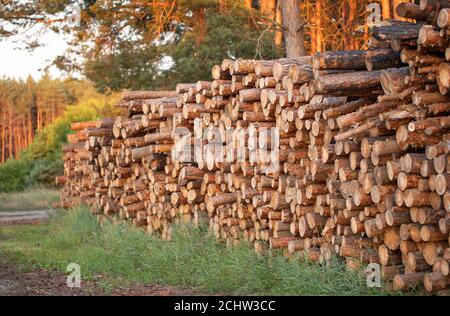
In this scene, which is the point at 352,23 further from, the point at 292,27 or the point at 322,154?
the point at 322,154

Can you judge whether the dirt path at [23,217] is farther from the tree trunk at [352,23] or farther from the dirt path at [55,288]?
the tree trunk at [352,23]

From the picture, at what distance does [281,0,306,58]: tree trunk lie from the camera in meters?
15.8

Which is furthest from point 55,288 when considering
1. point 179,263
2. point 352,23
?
point 352,23

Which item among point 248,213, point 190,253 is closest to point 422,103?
point 248,213

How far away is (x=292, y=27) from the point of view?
15.9 m

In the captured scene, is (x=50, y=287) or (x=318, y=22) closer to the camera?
(x=50, y=287)

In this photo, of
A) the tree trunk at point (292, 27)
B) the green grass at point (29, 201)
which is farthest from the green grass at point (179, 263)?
the green grass at point (29, 201)

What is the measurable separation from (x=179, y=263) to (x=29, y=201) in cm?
1295

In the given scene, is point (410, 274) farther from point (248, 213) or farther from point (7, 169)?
point (7, 169)

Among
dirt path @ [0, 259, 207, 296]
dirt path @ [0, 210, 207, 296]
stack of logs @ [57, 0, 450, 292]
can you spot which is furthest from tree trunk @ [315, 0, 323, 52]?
dirt path @ [0, 259, 207, 296]

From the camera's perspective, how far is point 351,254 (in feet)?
22.5

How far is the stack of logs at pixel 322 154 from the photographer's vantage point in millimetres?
5883

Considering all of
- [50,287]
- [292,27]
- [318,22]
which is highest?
[318,22]
